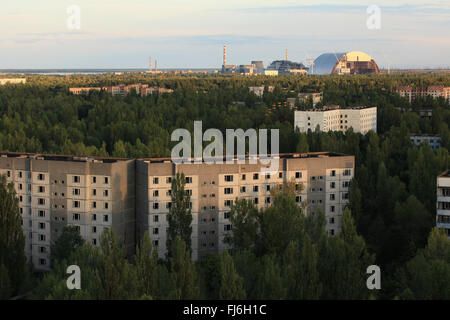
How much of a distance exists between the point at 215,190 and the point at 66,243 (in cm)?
505

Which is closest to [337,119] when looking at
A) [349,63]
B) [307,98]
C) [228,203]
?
[307,98]

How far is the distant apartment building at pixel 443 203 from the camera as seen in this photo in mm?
22609

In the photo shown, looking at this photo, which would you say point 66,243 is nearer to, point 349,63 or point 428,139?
point 428,139

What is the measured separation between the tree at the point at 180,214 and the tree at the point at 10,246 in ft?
14.2

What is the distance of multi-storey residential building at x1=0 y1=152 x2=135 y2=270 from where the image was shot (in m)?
22.6

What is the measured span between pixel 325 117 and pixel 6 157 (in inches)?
1103

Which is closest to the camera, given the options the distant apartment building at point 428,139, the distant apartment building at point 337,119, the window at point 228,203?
the window at point 228,203

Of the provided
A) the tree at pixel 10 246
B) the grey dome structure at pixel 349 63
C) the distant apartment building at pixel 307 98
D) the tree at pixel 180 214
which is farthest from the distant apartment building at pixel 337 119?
the grey dome structure at pixel 349 63

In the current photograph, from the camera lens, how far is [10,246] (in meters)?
19.9

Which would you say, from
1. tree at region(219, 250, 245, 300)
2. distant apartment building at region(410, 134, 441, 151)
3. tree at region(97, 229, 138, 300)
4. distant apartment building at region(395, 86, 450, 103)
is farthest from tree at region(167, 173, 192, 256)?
distant apartment building at region(395, 86, 450, 103)

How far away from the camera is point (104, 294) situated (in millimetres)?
Result: 15688

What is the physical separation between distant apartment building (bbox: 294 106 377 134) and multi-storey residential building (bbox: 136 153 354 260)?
2211 centimetres

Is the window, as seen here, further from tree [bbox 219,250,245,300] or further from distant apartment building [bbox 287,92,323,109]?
distant apartment building [bbox 287,92,323,109]

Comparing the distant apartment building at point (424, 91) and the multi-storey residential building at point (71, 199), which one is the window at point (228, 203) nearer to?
the multi-storey residential building at point (71, 199)
